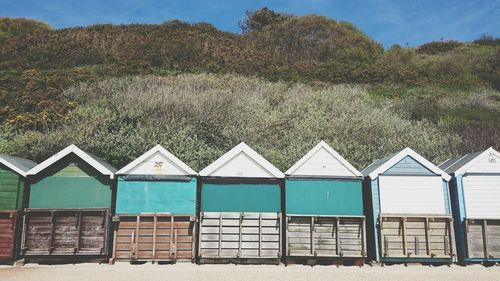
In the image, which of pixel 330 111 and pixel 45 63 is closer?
pixel 330 111

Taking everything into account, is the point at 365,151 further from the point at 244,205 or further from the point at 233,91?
the point at 233,91

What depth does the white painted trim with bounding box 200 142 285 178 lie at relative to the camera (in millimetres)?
12180

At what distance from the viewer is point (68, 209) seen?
11758mm

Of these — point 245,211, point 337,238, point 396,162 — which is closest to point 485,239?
point 396,162

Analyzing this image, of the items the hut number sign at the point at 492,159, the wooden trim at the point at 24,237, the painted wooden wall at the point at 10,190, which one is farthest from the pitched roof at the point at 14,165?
the hut number sign at the point at 492,159

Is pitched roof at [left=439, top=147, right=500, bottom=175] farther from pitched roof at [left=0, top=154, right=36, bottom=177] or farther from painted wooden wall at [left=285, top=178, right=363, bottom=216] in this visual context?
pitched roof at [left=0, top=154, right=36, bottom=177]

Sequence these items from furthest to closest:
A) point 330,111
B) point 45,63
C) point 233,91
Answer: point 45,63 → point 233,91 → point 330,111

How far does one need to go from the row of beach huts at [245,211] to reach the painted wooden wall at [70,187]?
3 centimetres

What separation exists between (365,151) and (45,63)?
23.0 m

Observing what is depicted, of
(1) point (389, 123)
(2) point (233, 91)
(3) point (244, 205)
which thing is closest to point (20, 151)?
(3) point (244, 205)

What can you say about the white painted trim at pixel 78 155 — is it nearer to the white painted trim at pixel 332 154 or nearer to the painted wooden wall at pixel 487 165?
the white painted trim at pixel 332 154

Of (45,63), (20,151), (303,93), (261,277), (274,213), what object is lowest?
(261,277)

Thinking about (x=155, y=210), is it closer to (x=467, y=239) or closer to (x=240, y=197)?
(x=240, y=197)

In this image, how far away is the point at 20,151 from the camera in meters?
16.9
